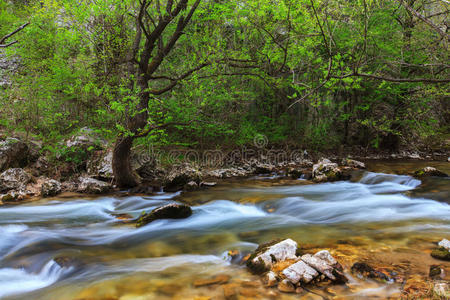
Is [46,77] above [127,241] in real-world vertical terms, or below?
above

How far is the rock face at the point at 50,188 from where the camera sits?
7.99 metres

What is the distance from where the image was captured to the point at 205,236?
5117 millimetres

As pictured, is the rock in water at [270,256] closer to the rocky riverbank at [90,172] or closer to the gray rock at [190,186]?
the gray rock at [190,186]

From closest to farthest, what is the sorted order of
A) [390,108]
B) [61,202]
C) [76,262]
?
1. [76,262]
2. [61,202]
3. [390,108]

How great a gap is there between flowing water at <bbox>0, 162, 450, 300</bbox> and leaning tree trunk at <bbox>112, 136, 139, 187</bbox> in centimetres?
91

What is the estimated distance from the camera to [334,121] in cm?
1589

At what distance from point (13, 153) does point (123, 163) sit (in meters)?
3.77

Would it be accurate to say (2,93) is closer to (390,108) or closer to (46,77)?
(46,77)

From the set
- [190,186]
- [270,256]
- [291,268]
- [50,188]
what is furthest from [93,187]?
[291,268]

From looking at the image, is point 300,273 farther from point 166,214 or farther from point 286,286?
point 166,214

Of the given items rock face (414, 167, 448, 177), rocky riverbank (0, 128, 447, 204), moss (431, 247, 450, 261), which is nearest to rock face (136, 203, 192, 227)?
rocky riverbank (0, 128, 447, 204)

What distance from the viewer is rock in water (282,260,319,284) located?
8.94 ft

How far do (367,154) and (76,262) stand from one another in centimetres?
1520

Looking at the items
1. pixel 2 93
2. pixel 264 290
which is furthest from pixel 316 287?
pixel 2 93
